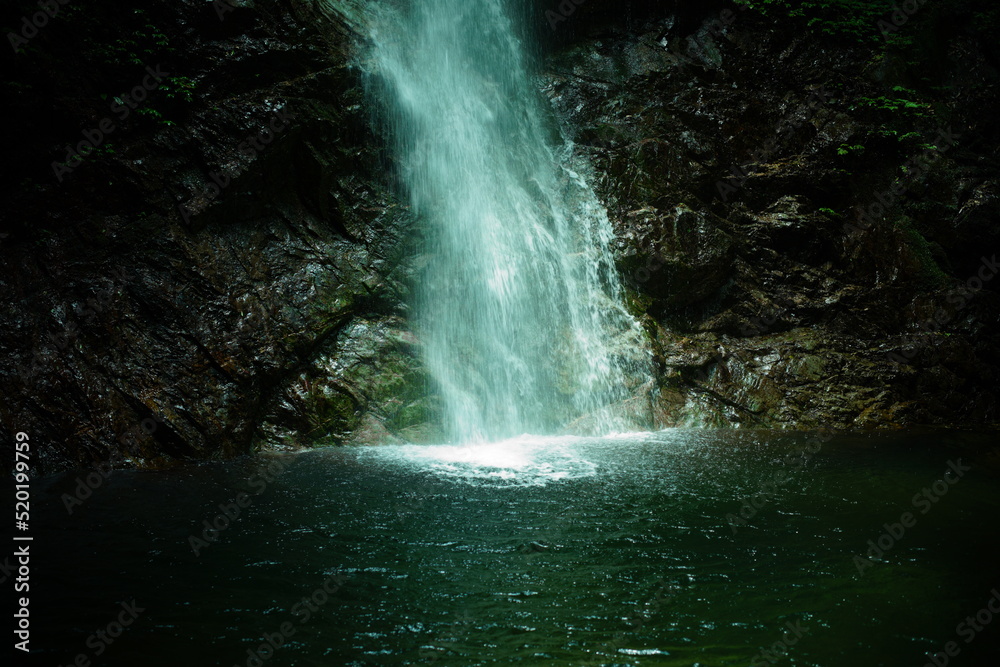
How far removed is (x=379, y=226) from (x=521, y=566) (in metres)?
7.36

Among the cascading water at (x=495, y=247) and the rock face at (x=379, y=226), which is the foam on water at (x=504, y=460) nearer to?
the cascading water at (x=495, y=247)

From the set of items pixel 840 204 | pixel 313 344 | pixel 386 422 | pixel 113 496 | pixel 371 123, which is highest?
pixel 840 204

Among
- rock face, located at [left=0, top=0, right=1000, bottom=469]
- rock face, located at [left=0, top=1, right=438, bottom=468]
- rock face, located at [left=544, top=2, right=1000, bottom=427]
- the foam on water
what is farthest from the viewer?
rock face, located at [left=544, top=2, right=1000, bottom=427]

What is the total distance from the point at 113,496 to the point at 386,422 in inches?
145

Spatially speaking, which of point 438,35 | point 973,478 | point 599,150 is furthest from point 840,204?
point 438,35

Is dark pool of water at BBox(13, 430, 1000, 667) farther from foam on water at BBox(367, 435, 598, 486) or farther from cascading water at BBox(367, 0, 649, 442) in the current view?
cascading water at BBox(367, 0, 649, 442)

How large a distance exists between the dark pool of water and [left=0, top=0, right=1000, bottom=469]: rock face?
73.6 inches

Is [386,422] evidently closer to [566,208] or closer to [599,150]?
[566,208]

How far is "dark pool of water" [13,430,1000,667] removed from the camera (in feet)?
9.16

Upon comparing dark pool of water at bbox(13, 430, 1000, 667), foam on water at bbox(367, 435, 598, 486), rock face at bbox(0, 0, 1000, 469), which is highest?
rock face at bbox(0, 0, 1000, 469)

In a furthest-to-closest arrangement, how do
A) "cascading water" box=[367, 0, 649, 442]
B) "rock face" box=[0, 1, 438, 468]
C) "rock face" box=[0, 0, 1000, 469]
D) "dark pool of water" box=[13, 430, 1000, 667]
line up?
"cascading water" box=[367, 0, 649, 442], "rock face" box=[0, 0, 1000, 469], "rock face" box=[0, 1, 438, 468], "dark pool of water" box=[13, 430, 1000, 667]

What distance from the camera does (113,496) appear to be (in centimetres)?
527

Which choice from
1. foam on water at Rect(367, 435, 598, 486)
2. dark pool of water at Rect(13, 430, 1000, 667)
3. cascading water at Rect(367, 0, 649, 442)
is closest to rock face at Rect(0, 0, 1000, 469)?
cascading water at Rect(367, 0, 649, 442)

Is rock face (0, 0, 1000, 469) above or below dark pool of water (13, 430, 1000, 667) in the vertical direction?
above
